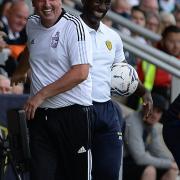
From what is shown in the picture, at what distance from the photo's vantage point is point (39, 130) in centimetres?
657

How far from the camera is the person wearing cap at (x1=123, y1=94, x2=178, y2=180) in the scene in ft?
30.5

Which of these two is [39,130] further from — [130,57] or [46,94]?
[130,57]

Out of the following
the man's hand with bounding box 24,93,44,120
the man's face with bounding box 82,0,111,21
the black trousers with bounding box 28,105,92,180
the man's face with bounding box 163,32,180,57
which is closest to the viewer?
the man's hand with bounding box 24,93,44,120

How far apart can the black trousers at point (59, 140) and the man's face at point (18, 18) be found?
379cm

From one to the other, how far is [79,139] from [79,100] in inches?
11.0

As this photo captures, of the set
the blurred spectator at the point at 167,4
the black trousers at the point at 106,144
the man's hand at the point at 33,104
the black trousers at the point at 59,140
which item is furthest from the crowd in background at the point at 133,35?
the blurred spectator at the point at 167,4

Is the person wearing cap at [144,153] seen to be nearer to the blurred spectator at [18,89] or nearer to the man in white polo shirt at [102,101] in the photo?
the blurred spectator at [18,89]

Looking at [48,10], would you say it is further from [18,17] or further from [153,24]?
[153,24]

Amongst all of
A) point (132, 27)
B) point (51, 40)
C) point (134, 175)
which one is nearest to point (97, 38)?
point (51, 40)

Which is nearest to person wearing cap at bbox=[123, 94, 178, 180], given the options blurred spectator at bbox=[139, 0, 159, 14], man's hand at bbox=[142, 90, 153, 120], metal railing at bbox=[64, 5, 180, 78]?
metal railing at bbox=[64, 5, 180, 78]

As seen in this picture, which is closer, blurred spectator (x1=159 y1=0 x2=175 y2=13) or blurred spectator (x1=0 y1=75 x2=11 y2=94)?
blurred spectator (x1=0 y1=75 x2=11 y2=94)

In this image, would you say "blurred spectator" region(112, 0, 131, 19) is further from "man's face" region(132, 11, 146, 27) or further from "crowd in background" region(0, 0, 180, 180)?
"man's face" region(132, 11, 146, 27)

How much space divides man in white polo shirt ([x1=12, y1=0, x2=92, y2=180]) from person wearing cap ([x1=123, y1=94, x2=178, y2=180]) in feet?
8.49

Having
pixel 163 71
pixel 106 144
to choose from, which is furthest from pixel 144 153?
pixel 106 144
